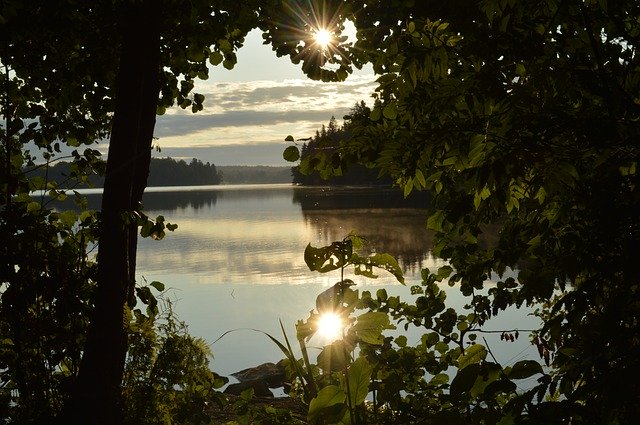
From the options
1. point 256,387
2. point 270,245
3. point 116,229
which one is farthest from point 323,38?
point 270,245

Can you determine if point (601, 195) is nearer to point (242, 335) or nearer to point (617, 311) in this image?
point (617, 311)

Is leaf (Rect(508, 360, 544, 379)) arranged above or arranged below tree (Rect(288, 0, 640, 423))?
below

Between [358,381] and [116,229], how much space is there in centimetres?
251

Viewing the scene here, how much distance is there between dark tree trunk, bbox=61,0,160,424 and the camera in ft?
12.9

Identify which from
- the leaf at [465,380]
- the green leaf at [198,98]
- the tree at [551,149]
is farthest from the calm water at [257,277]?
the leaf at [465,380]

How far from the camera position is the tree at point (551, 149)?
1.58 m

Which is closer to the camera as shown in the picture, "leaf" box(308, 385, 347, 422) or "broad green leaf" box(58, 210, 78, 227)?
"leaf" box(308, 385, 347, 422)

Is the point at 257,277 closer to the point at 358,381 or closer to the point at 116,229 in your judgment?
the point at 116,229

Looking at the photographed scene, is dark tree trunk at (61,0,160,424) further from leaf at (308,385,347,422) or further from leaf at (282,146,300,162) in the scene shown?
leaf at (308,385,347,422)

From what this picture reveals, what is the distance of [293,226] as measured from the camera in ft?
128

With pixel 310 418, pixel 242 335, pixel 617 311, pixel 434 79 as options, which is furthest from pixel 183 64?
pixel 242 335

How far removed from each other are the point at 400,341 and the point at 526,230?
1.64 m

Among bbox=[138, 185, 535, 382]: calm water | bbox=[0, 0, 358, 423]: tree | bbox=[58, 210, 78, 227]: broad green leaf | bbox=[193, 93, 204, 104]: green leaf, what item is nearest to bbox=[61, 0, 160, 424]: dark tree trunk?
bbox=[0, 0, 358, 423]: tree

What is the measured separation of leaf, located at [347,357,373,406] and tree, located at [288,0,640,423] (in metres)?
0.37
